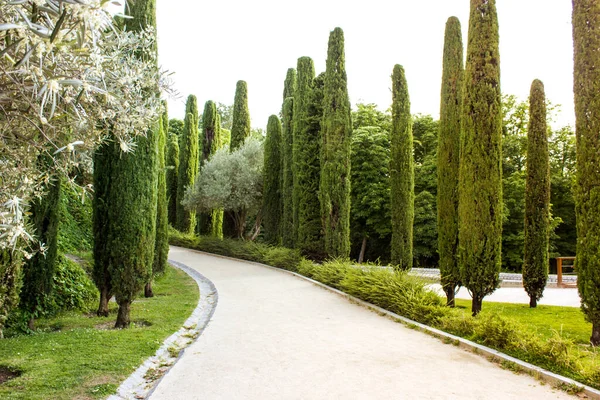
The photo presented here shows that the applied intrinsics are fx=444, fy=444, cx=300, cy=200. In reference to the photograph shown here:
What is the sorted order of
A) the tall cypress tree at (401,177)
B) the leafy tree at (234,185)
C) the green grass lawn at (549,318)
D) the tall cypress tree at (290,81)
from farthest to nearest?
1. the tall cypress tree at (290,81)
2. the leafy tree at (234,185)
3. the tall cypress tree at (401,177)
4. the green grass lawn at (549,318)

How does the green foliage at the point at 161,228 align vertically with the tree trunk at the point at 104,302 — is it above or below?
above

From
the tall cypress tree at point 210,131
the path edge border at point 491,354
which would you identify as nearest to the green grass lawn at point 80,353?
the path edge border at point 491,354

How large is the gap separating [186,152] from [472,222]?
21.8 meters

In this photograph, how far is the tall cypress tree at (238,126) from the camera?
82.9 ft

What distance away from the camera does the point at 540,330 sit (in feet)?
28.7

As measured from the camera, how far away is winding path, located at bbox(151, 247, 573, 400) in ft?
15.6

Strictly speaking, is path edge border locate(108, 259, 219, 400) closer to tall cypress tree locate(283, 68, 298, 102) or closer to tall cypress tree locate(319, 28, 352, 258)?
tall cypress tree locate(319, 28, 352, 258)

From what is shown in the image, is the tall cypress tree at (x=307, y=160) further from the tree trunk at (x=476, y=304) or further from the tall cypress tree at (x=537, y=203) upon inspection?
the tree trunk at (x=476, y=304)

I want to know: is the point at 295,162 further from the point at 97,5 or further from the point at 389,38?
the point at 97,5

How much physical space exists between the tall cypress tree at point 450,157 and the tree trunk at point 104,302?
785 centimetres

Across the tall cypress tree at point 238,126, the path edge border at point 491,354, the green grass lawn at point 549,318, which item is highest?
the tall cypress tree at point 238,126

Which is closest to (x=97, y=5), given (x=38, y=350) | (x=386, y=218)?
(x=38, y=350)

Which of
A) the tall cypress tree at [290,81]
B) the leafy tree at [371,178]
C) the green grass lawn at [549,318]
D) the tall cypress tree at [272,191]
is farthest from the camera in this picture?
the leafy tree at [371,178]

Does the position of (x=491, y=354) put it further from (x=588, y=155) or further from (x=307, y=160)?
(x=307, y=160)
